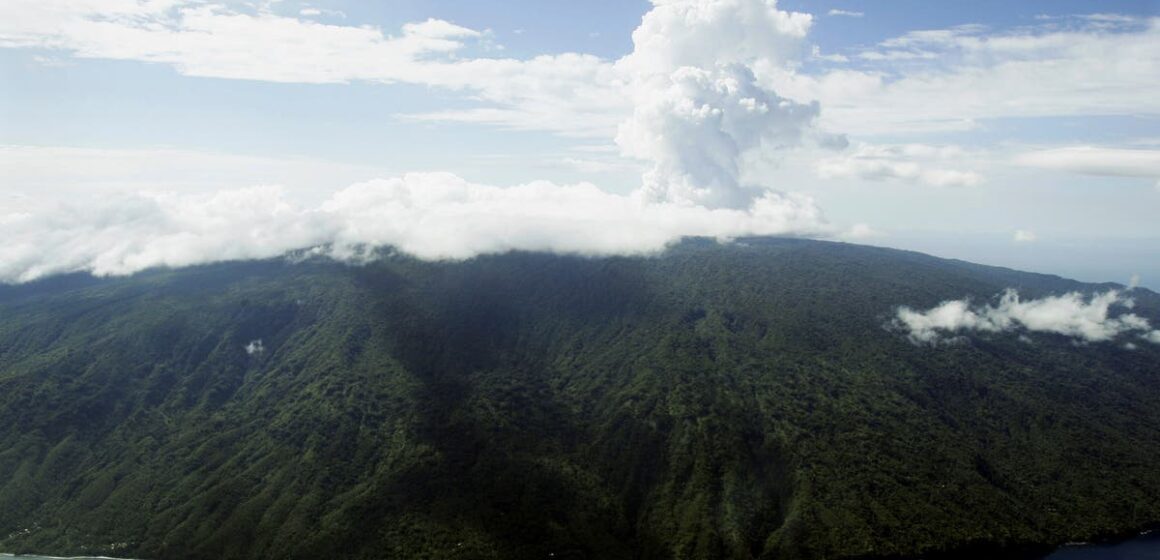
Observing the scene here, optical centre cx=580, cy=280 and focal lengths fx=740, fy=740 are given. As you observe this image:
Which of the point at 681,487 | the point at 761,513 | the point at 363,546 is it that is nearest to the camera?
the point at 363,546

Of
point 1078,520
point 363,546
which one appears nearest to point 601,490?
point 363,546

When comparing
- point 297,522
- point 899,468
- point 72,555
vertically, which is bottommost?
point 72,555

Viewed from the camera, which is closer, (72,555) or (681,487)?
(72,555)

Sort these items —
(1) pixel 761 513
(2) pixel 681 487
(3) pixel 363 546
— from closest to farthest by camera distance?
(3) pixel 363 546
(1) pixel 761 513
(2) pixel 681 487

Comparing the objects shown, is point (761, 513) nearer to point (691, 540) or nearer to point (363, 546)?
point (691, 540)

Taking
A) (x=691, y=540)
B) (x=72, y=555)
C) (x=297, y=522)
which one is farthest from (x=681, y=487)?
(x=72, y=555)

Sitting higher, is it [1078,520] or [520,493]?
[1078,520]
